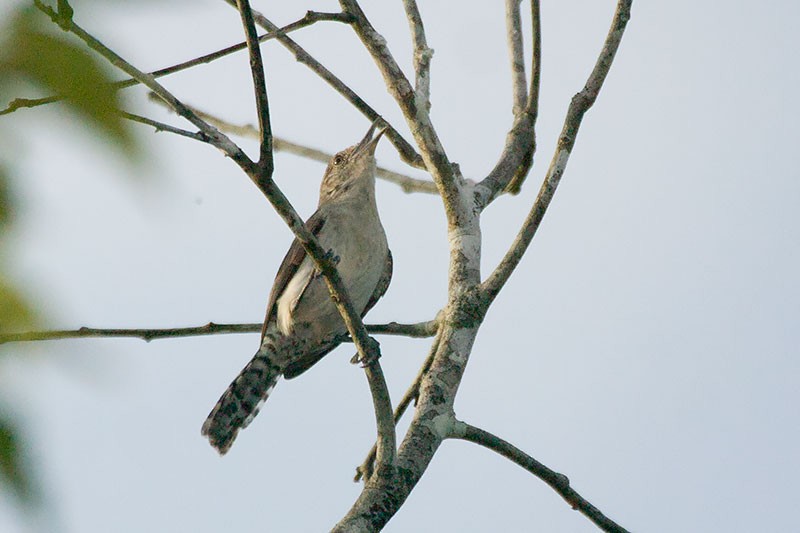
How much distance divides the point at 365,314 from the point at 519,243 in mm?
3376

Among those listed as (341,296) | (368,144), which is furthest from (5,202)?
(368,144)

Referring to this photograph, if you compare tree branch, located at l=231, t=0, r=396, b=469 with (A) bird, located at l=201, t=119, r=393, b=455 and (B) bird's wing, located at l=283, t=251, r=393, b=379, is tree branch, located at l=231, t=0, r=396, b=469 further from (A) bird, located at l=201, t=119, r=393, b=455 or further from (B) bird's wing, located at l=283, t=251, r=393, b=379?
(B) bird's wing, located at l=283, t=251, r=393, b=379

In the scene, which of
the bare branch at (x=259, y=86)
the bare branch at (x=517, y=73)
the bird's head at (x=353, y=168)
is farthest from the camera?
the bird's head at (x=353, y=168)

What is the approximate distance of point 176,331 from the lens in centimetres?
528

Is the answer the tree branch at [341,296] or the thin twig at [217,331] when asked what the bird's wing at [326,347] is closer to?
the thin twig at [217,331]

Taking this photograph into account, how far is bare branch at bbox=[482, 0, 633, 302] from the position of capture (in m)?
4.91

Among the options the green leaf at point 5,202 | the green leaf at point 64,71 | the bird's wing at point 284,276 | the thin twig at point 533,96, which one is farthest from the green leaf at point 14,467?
the bird's wing at point 284,276

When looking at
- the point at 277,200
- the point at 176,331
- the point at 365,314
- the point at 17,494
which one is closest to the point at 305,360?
the point at 365,314

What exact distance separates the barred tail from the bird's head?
1796 millimetres

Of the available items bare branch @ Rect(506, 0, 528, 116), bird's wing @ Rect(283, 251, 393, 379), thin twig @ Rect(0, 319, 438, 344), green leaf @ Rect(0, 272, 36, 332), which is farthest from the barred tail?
green leaf @ Rect(0, 272, 36, 332)

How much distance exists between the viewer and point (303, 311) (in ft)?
24.2

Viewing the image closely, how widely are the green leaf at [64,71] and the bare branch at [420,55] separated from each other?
14.1ft

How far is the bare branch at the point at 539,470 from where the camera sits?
4.60 metres

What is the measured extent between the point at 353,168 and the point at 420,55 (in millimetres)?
2788
